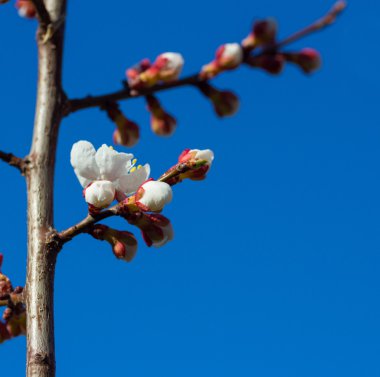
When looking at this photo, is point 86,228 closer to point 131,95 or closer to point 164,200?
point 164,200

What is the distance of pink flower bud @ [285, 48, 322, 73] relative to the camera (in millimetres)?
1957

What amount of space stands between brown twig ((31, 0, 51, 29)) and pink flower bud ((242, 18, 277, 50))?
2.59ft

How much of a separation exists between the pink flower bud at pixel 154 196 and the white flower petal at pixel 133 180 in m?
0.25

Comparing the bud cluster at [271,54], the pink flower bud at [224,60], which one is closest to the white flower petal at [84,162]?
the pink flower bud at [224,60]

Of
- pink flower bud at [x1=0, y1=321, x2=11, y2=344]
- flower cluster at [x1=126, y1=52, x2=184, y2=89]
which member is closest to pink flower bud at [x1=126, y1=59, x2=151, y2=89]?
flower cluster at [x1=126, y1=52, x2=184, y2=89]

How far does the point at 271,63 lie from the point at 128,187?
109 cm

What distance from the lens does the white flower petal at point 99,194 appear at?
2609mm

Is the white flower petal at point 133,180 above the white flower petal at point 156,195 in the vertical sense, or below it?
above

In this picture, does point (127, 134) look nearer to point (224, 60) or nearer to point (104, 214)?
point (104, 214)

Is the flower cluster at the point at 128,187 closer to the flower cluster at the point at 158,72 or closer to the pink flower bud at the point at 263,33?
the flower cluster at the point at 158,72

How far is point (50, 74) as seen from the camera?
247 centimetres

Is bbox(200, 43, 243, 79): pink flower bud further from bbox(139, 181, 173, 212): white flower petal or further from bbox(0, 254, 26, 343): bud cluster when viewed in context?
bbox(0, 254, 26, 343): bud cluster

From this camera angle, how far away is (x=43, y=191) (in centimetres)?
247

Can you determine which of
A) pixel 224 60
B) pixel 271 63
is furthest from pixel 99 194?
pixel 271 63
